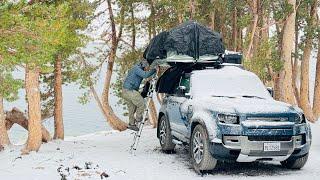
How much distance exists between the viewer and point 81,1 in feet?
71.7

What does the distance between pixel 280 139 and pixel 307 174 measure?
1.04 m

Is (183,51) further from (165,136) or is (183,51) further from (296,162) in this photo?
(296,162)

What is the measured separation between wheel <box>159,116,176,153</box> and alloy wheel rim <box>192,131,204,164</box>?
2232 millimetres

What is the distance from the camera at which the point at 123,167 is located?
10445 millimetres

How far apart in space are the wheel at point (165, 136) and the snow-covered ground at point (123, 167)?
231 millimetres

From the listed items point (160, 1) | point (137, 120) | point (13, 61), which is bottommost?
point (137, 120)

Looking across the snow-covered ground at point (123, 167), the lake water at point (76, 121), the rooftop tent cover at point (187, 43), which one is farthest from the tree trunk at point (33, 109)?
the lake water at point (76, 121)

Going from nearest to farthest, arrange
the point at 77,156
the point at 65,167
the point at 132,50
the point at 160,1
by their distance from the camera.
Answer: the point at 65,167 < the point at 77,156 < the point at 160,1 < the point at 132,50

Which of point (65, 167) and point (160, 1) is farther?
point (160, 1)

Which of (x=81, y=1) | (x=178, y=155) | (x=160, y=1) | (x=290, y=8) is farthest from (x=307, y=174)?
(x=81, y=1)

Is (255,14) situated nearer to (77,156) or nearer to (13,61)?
(77,156)

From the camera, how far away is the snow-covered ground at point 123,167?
958 centimetres

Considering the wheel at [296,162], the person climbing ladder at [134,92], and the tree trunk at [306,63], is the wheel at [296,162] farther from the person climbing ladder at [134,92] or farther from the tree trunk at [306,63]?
the tree trunk at [306,63]

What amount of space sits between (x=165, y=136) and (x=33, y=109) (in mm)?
3752
